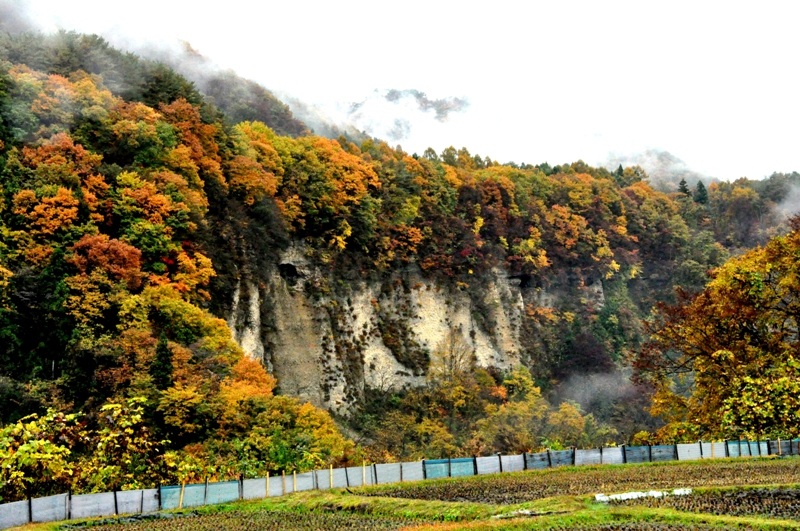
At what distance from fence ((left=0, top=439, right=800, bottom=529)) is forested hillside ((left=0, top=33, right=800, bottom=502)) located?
2569mm

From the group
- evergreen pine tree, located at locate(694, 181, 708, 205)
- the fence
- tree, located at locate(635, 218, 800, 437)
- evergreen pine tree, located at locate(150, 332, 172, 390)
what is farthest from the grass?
evergreen pine tree, located at locate(694, 181, 708, 205)

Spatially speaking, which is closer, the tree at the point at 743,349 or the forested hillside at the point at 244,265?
the tree at the point at 743,349

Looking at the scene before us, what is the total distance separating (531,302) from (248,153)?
3453 cm

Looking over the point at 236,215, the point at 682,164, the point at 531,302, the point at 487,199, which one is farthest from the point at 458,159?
the point at 682,164

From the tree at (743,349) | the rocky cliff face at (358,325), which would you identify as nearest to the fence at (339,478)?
the tree at (743,349)

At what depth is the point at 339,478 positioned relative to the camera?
3070 cm

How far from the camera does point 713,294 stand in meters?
35.7

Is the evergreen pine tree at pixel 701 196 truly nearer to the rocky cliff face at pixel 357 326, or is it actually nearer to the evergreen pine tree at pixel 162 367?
the rocky cliff face at pixel 357 326

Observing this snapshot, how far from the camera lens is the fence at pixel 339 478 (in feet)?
77.6

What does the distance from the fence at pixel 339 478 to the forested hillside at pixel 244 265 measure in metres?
2.57

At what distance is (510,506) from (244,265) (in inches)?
1328

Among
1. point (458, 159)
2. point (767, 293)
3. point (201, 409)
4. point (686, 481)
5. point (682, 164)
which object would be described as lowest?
point (686, 481)

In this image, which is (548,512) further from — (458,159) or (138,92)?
(458,159)

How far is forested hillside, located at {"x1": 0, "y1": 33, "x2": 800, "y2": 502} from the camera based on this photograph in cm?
3512
